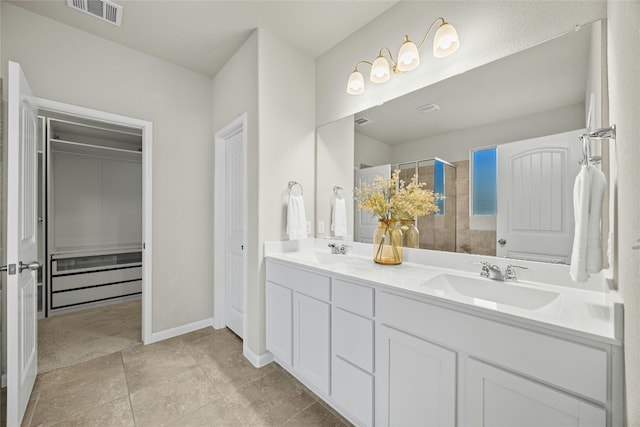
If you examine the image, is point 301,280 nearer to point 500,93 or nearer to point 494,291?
point 494,291

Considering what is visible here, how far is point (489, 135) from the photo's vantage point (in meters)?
1.46

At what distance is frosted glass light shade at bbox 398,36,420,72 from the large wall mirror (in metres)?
0.17

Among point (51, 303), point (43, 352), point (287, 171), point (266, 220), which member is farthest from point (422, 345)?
point (51, 303)

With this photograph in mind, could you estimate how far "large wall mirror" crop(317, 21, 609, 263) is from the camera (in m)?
1.19

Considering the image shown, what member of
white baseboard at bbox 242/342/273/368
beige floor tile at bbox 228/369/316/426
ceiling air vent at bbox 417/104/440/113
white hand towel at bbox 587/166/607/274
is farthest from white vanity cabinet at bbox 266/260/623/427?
ceiling air vent at bbox 417/104/440/113

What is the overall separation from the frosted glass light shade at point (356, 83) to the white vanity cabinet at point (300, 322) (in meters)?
1.38

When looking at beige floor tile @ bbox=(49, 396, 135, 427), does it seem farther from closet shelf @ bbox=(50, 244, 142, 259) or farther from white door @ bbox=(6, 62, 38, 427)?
closet shelf @ bbox=(50, 244, 142, 259)

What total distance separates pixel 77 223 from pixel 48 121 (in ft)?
4.54

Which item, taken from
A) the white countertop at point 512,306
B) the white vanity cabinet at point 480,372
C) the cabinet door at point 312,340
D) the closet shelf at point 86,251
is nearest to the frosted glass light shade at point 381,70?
the white countertop at point 512,306

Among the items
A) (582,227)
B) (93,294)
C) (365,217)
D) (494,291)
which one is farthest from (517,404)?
(93,294)

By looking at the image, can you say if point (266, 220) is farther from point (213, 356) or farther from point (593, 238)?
point (593, 238)

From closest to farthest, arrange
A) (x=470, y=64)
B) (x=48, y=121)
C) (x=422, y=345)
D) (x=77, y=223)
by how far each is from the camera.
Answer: (x=422, y=345), (x=470, y=64), (x=48, y=121), (x=77, y=223)

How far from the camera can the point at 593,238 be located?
840 mm

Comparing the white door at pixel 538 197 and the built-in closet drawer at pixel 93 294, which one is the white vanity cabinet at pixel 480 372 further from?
the built-in closet drawer at pixel 93 294
